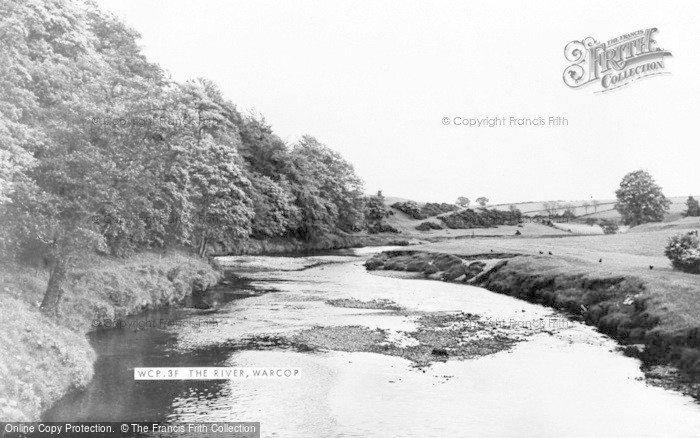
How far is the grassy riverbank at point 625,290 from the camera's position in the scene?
31016mm

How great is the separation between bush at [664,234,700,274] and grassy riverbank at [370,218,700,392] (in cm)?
112

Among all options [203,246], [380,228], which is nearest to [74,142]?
[203,246]

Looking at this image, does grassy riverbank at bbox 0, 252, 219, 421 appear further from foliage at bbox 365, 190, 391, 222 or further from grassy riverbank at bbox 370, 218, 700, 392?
foliage at bbox 365, 190, 391, 222

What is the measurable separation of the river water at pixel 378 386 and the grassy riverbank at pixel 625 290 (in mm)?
2151

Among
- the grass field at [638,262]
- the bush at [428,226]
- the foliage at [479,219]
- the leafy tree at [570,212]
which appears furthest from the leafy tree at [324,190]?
the leafy tree at [570,212]

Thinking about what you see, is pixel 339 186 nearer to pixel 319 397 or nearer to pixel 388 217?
pixel 388 217

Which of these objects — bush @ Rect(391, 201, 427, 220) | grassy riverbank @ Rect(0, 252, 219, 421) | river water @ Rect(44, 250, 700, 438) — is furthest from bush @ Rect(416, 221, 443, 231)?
river water @ Rect(44, 250, 700, 438)

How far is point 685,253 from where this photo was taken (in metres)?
47.3

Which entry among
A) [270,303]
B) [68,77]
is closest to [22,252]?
[68,77]

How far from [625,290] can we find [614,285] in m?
2.26

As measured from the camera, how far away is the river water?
68.7 feet

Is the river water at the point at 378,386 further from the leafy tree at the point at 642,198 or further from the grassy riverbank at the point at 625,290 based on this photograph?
the leafy tree at the point at 642,198

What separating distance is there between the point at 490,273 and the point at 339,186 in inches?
3239

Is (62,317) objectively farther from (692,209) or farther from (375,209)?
(375,209)
